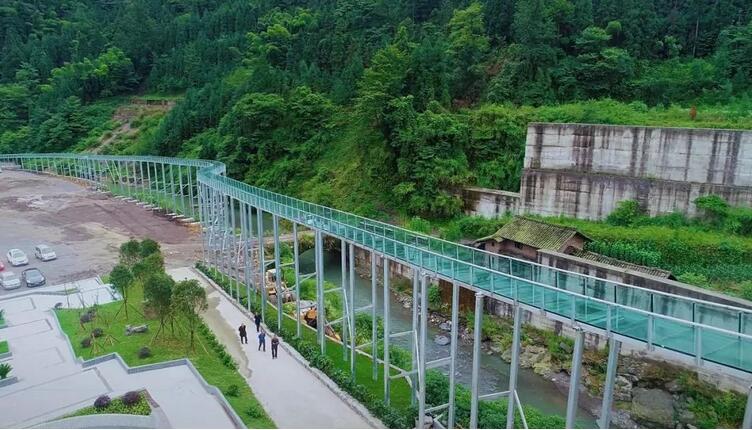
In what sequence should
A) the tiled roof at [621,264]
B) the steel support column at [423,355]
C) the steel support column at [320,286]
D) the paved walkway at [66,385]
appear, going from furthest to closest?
the tiled roof at [621,264], the steel support column at [320,286], the paved walkway at [66,385], the steel support column at [423,355]

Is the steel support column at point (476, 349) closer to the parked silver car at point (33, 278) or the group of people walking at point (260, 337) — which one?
the group of people walking at point (260, 337)

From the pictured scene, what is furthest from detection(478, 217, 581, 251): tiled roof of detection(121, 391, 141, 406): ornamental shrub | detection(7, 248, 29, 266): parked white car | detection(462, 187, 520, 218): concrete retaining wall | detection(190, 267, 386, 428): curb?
detection(7, 248, 29, 266): parked white car

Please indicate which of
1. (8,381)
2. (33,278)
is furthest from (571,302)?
(33,278)

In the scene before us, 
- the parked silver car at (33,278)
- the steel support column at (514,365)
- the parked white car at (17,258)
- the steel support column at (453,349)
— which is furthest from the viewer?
the parked white car at (17,258)

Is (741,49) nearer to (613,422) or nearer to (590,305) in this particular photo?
(613,422)

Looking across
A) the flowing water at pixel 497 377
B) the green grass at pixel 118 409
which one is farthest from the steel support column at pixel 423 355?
the green grass at pixel 118 409

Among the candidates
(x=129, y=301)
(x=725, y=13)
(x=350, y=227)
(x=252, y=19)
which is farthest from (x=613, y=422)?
(x=252, y=19)

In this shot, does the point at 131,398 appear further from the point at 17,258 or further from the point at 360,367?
the point at 17,258
